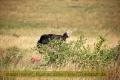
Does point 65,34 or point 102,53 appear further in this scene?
point 65,34

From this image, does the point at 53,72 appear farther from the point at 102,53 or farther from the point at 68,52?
the point at 102,53

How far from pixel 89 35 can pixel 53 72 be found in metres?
1.40

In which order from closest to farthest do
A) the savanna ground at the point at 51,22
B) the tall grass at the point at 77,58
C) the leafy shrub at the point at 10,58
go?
1. the tall grass at the point at 77,58
2. the leafy shrub at the point at 10,58
3. the savanna ground at the point at 51,22

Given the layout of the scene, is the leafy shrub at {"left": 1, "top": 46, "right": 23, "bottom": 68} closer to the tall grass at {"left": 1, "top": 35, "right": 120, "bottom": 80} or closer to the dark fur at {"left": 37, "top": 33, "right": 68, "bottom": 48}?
the tall grass at {"left": 1, "top": 35, "right": 120, "bottom": 80}

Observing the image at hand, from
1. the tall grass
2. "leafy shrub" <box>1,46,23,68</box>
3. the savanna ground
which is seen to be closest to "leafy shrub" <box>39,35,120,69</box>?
the tall grass

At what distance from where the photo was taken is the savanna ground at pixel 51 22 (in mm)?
5891

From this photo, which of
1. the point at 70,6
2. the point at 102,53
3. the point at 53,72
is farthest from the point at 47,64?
the point at 70,6

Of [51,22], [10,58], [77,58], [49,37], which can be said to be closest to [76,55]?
[77,58]

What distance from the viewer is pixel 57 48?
5.42 meters

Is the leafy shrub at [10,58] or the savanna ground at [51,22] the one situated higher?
the savanna ground at [51,22]

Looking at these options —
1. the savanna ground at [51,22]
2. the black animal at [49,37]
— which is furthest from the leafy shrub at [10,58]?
the black animal at [49,37]

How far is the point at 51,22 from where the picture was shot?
20.5 ft

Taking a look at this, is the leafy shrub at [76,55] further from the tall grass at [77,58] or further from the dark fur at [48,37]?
the dark fur at [48,37]

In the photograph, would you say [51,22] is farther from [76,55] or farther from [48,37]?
[76,55]
